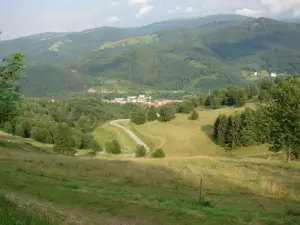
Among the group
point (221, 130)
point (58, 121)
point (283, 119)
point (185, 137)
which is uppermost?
point (283, 119)

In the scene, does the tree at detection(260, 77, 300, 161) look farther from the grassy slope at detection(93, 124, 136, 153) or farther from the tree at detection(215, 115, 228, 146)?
the grassy slope at detection(93, 124, 136, 153)

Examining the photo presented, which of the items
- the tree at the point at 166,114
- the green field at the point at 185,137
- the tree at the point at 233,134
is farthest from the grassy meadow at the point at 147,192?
the tree at the point at 166,114

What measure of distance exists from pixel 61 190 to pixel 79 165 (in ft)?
39.7

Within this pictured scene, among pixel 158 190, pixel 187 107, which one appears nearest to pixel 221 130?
pixel 187 107

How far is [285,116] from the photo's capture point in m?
44.9

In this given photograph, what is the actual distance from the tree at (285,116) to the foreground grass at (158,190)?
11.3 meters

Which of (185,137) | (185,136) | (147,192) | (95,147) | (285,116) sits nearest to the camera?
(147,192)

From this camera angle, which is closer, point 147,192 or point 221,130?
point 147,192

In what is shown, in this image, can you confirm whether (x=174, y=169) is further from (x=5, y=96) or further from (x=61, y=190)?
(x=5, y=96)

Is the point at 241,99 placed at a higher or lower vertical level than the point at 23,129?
higher

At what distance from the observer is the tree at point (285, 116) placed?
43.9 meters

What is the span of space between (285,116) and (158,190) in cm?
2585

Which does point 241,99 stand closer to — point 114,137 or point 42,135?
point 114,137

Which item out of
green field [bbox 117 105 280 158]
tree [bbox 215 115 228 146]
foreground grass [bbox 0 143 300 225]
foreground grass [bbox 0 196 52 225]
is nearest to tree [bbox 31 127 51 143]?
green field [bbox 117 105 280 158]
